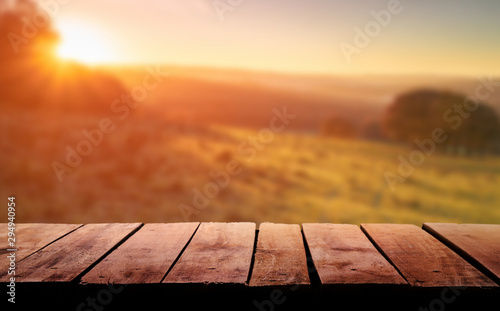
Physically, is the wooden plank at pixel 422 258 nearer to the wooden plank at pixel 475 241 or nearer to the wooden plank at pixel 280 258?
the wooden plank at pixel 475 241

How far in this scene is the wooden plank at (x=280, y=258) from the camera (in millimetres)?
1456

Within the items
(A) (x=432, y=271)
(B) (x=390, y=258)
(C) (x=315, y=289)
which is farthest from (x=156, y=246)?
(A) (x=432, y=271)

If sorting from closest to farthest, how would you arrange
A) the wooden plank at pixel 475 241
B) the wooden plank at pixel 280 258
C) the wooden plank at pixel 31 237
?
1. the wooden plank at pixel 280 258
2. the wooden plank at pixel 475 241
3. the wooden plank at pixel 31 237

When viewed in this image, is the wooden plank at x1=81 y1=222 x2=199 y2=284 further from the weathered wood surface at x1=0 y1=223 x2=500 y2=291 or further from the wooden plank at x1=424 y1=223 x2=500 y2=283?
the wooden plank at x1=424 y1=223 x2=500 y2=283

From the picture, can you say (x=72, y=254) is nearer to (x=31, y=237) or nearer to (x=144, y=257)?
(x=144, y=257)

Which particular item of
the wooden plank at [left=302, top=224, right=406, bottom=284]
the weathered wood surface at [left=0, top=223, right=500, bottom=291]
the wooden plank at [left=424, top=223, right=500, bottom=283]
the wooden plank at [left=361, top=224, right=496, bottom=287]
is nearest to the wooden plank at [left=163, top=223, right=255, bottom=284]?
the weathered wood surface at [left=0, top=223, right=500, bottom=291]

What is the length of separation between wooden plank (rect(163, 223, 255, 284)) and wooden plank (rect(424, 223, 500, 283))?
0.84m

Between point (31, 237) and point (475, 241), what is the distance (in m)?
1.95

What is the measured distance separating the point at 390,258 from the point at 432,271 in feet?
0.58

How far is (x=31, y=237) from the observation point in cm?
202

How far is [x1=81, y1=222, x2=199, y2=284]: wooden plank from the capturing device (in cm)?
148

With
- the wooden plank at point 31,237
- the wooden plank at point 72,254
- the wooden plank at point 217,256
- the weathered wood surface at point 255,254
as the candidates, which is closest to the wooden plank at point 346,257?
the weathered wood surface at point 255,254

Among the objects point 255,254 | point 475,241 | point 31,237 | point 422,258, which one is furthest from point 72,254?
point 475,241

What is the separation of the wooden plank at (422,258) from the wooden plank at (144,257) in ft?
2.71
